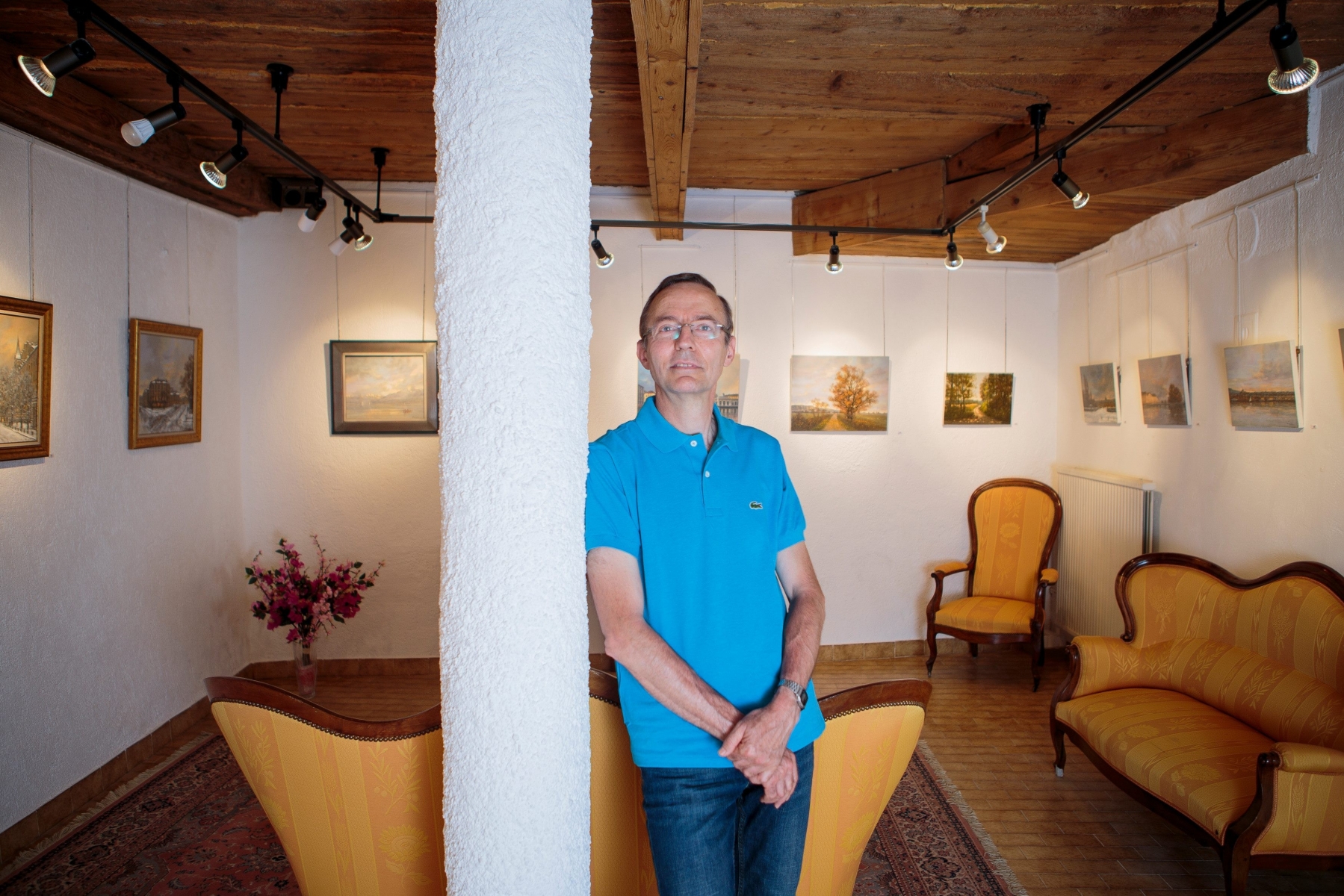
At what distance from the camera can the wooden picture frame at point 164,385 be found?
3643mm

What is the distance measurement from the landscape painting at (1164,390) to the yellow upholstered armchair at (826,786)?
124 inches

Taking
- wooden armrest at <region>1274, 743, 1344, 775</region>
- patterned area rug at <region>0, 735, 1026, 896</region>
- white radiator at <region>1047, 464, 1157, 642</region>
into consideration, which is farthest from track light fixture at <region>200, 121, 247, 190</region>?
white radiator at <region>1047, 464, 1157, 642</region>

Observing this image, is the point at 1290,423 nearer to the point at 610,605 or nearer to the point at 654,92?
the point at 654,92

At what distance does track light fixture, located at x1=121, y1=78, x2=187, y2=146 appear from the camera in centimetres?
227

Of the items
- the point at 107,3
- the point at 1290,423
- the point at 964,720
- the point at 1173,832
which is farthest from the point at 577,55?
the point at 964,720

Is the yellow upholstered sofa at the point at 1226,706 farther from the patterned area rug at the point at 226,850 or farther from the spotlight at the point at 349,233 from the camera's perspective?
the spotlight at the point at 349,233

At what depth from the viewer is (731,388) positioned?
4.91 m

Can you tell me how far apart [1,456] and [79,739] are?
4.52 feet

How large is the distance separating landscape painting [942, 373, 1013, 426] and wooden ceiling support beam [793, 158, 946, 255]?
1.37 m

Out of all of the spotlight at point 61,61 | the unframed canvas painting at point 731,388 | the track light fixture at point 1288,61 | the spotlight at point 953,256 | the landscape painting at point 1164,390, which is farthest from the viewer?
the unframed canvas painting at point 731,388

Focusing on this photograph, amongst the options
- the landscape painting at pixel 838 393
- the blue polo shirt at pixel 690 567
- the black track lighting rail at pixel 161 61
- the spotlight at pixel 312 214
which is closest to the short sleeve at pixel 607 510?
the blue polo shirt at pixel 690 567

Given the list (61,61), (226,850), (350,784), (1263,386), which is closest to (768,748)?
(350,784)

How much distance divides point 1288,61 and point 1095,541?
3315 millimetres

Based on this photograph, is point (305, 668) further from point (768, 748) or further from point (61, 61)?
point (768, 748)
